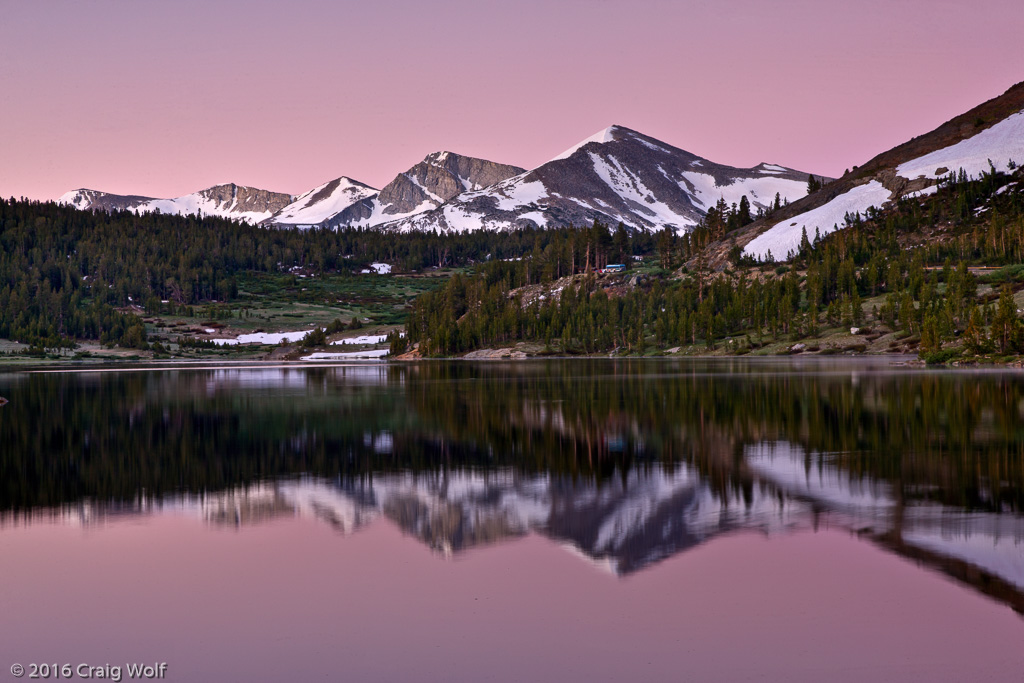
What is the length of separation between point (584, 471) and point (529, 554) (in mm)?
7524

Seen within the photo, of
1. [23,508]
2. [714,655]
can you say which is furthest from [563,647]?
[23,508]

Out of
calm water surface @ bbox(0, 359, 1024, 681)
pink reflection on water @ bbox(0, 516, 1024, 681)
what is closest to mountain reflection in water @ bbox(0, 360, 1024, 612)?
calm water surface @ bbox(0, 359, 1024, 681)

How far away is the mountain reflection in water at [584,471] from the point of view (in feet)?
47.1

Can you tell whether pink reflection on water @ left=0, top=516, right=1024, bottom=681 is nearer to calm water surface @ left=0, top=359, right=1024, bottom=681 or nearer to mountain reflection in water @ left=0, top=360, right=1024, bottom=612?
calm water surface @ left=0, top=359, right=1024, bottom=681

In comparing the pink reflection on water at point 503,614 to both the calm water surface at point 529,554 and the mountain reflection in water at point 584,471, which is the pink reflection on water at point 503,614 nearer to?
the calm water surface at point 529,554

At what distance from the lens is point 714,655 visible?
896 centimetres

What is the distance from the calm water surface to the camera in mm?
9156

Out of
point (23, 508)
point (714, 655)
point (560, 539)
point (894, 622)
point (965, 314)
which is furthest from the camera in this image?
point (965, 314)

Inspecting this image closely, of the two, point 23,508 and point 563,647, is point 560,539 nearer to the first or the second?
point 563,647

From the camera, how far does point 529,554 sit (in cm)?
1309

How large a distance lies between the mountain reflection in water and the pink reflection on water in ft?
3.05

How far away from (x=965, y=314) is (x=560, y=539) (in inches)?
3887

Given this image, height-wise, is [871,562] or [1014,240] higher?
[1014,240]

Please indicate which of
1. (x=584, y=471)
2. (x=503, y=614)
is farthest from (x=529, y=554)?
(x=584, y=471)
